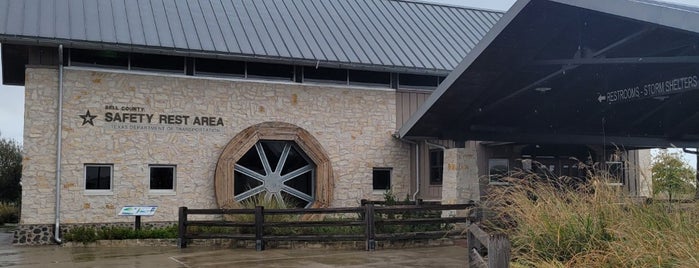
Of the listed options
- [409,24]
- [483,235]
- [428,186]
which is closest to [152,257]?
[483,235]

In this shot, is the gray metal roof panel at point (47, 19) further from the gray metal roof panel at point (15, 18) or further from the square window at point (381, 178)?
the square window at point (381, 178)

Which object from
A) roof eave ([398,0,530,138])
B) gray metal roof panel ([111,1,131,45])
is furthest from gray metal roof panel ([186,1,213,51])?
roof eave ([398,0,530,138])

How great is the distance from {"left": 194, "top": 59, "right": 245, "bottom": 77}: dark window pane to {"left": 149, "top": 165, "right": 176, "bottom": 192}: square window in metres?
2.71

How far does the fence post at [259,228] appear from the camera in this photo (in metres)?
13.1

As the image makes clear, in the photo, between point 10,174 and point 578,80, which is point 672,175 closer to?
point 578,80

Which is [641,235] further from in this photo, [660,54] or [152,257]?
[152,257]

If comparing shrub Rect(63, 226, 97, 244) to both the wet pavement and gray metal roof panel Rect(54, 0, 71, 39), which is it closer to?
the wet pavement

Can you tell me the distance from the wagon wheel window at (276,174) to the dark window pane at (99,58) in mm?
4109

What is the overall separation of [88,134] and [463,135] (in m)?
9.24

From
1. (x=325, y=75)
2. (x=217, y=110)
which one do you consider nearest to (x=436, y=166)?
(x=325, y=75)

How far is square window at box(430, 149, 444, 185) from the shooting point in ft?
67.6

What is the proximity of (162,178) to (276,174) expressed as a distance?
3.30 m

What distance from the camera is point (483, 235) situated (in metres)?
6.51

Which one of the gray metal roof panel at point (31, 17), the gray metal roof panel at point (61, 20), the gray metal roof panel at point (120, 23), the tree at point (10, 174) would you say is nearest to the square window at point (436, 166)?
the gray metal roof panel at point (120, 23)
